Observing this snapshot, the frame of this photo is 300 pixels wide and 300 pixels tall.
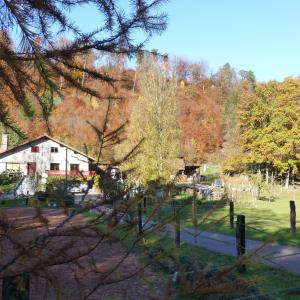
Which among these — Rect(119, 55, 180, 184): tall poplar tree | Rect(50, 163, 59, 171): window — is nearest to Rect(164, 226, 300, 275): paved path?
Rect(119, 55, 180, 184): tall poplar tree

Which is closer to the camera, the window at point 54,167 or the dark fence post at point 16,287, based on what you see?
the dark fence post at point 16,287

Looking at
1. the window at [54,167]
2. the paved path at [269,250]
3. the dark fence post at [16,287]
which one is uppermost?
the window at [54,167]

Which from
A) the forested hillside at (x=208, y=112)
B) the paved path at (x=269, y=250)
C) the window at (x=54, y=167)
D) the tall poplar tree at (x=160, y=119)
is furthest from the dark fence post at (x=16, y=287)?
the window at (x=54, y=167)

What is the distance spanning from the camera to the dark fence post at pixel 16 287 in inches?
69.7

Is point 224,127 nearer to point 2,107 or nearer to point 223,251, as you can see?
point 223,251

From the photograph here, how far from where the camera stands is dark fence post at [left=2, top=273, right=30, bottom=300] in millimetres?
1771

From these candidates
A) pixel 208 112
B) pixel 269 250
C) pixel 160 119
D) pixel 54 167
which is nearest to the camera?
pixel 269 250

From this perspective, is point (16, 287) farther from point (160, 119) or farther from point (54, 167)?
point (54, 167)

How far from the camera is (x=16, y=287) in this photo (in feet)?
6.01

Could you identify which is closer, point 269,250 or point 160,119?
point 269,250

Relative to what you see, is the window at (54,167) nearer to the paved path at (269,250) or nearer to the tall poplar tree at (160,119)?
the tall poplar tree at (160,119)

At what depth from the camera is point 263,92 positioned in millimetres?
46688

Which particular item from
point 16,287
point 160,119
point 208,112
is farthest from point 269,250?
point 208,112

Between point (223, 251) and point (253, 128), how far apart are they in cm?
3877
